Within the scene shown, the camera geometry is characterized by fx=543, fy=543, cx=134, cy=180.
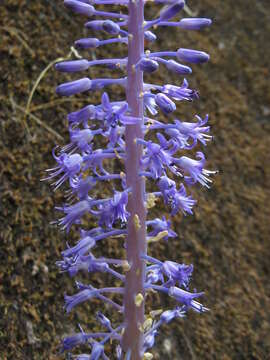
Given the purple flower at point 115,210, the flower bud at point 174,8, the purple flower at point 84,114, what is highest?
the flower bud at point 174,8

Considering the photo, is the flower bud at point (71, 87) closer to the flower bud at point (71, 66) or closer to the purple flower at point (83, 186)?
the flower bud at point (71, 66)

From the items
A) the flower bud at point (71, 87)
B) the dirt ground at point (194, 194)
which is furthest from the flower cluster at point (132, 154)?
the dirt ground at point (194, 194)

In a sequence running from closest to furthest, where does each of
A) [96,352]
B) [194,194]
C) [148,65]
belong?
[148,65] → [96,352] → [194,194]

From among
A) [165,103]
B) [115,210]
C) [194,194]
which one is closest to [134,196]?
[115,210]

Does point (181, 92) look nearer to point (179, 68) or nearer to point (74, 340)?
point (179, 68)

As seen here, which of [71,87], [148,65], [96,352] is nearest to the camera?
[148,65]

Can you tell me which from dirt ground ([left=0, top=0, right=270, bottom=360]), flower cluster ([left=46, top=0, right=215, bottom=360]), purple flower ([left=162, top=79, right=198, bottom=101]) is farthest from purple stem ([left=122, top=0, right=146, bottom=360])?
dirt ground ([left=0, top=0, right=270, bottom=360])
